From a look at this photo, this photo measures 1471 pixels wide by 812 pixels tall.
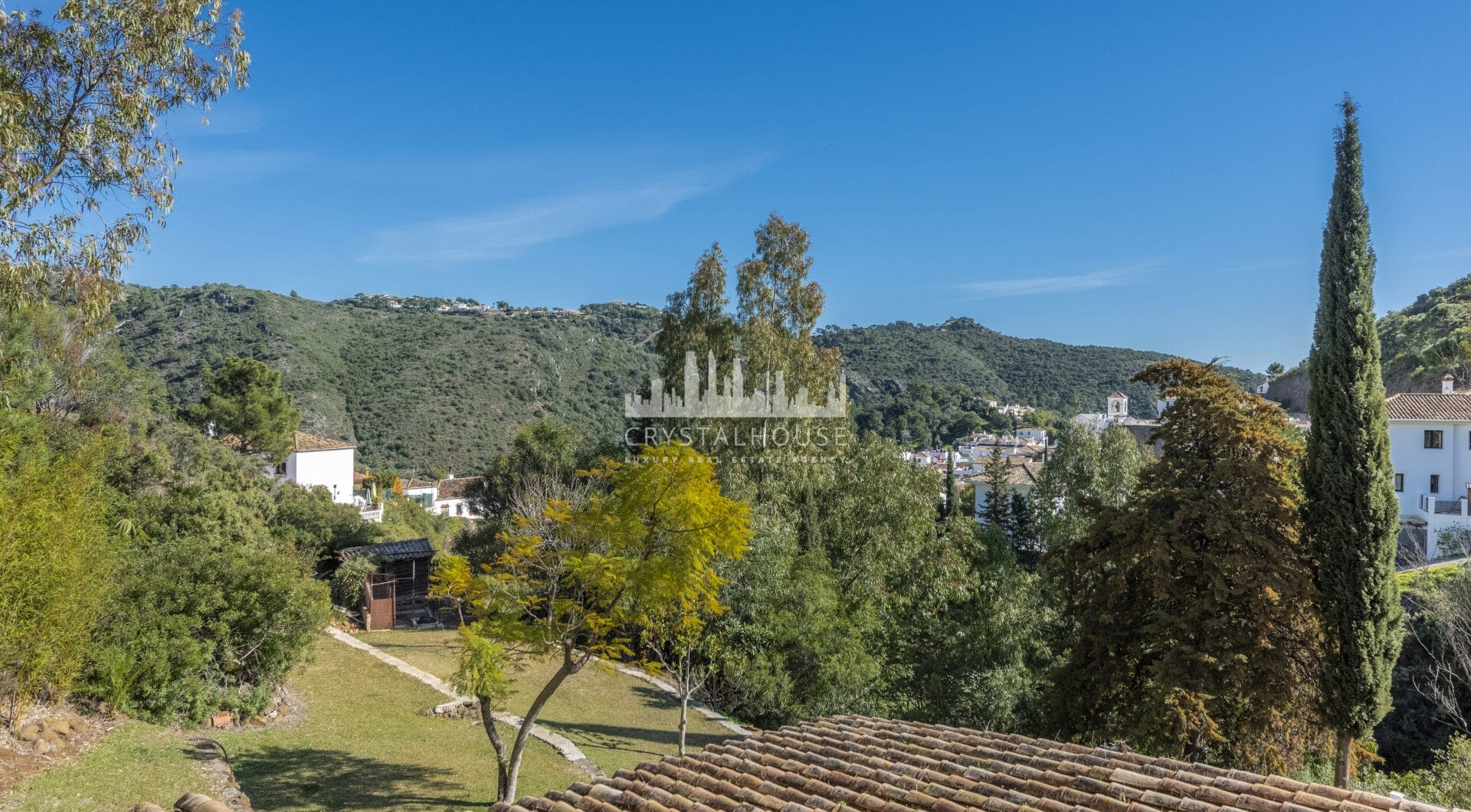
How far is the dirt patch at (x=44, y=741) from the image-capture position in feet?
25.7

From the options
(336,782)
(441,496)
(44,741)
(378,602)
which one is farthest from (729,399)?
(441,496)

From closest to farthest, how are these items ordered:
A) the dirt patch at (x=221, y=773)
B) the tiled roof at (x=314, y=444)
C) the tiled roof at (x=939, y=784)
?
1. the tiled roof at (x=939, y=784)
2. the dirt patch at (x=221, y=773)
3. the tiled roof at (x=314, y=444)

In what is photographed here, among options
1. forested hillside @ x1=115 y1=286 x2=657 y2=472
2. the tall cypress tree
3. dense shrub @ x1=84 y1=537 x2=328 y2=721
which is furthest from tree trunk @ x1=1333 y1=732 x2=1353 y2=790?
forested hillside @ x1=115 y1=286 x2=657 y2=472

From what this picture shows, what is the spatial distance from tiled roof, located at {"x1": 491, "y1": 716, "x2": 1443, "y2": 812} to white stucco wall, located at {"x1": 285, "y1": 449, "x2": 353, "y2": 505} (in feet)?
106

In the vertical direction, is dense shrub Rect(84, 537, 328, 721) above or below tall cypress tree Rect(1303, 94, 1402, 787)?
below

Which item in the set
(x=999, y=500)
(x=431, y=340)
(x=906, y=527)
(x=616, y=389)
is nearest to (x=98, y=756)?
(x=906, y=527)

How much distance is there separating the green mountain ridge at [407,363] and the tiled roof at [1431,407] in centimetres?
2364

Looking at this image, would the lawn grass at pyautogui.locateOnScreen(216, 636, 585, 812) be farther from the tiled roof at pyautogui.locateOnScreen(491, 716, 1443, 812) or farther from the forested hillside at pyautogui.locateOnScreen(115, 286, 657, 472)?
the forested hillside at pyautogui.locateOnScreen(115, 286, 657, 472)

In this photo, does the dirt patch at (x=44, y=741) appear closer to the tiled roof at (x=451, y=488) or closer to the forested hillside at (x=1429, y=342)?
the tiled roof at (x=451, y=488)

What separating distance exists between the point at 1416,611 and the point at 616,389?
47.7m

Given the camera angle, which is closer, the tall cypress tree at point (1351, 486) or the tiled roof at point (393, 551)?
the tall cypress tree at point (1351, 486)

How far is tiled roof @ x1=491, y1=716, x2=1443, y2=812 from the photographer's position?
180 inches

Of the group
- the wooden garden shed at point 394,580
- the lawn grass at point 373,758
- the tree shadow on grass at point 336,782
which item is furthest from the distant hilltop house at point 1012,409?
the tree shadow on grass at point 336,782

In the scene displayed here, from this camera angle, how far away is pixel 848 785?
17.0 ft
